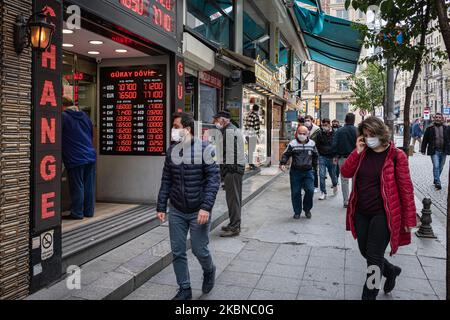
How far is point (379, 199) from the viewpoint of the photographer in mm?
3852

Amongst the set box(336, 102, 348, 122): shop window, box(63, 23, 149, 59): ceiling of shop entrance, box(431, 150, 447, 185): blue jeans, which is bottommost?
box(431, 150, 447, 185): blue jeans

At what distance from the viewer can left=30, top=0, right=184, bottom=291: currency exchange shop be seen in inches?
158

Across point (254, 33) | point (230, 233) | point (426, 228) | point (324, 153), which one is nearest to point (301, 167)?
point (230, 233)

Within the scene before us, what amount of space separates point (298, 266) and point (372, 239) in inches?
60.0

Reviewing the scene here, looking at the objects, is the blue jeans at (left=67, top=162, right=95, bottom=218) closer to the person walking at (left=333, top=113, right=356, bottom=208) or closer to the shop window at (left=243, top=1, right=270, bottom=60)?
the person walking at (left=333, top=113, right=356, bottom=208)

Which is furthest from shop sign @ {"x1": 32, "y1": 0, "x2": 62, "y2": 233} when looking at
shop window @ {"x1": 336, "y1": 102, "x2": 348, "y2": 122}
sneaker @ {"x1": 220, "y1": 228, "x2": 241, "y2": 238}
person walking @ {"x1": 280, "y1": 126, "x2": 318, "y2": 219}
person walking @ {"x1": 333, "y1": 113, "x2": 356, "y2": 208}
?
shop window @ {"x1": 336, "y1": 102, "x2": 348, "y2": 122}

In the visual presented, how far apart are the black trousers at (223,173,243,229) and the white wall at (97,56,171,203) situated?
1332 mm

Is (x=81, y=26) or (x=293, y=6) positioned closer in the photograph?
(x=81, y=26)

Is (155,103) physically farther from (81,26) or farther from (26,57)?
(26,57)

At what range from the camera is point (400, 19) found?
6801 mm

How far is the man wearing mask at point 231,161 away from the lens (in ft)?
21.1

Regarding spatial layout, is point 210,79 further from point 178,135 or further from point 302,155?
point 178,135

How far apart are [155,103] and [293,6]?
1077 cm
